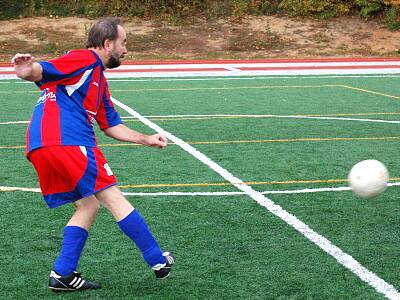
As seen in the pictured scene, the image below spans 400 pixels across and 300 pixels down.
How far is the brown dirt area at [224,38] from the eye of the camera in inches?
1141

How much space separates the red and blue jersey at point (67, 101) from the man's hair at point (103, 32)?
7 centimetres

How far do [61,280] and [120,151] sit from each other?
512cm

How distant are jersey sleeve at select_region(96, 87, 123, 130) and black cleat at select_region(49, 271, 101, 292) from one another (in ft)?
3.15

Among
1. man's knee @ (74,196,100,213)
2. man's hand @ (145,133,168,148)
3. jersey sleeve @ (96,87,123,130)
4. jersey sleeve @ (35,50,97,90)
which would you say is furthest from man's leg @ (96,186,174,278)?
jersey sleeve @ (35,50,97,90)

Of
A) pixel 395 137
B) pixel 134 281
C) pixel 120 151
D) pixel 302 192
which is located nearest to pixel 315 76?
pixel 395 137

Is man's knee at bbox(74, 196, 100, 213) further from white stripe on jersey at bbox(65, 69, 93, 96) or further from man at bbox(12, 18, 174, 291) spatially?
white stripe on jersey at bbox(65, 69, 93, 96)

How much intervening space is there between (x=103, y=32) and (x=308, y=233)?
222cm

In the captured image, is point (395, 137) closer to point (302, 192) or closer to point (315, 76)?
point (302, 192)

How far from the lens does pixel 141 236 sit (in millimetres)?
4680

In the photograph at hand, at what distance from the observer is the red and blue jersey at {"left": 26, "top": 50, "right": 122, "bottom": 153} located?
14.8 ft

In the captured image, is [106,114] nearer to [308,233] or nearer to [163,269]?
[163,269]

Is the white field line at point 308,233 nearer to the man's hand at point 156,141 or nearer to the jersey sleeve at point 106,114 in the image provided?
the man's hand at point 156,141

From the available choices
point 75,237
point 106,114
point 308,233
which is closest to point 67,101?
point 106,114

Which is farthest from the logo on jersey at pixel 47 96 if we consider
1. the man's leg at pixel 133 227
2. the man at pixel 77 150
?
the man's leg at pixel 133 227
